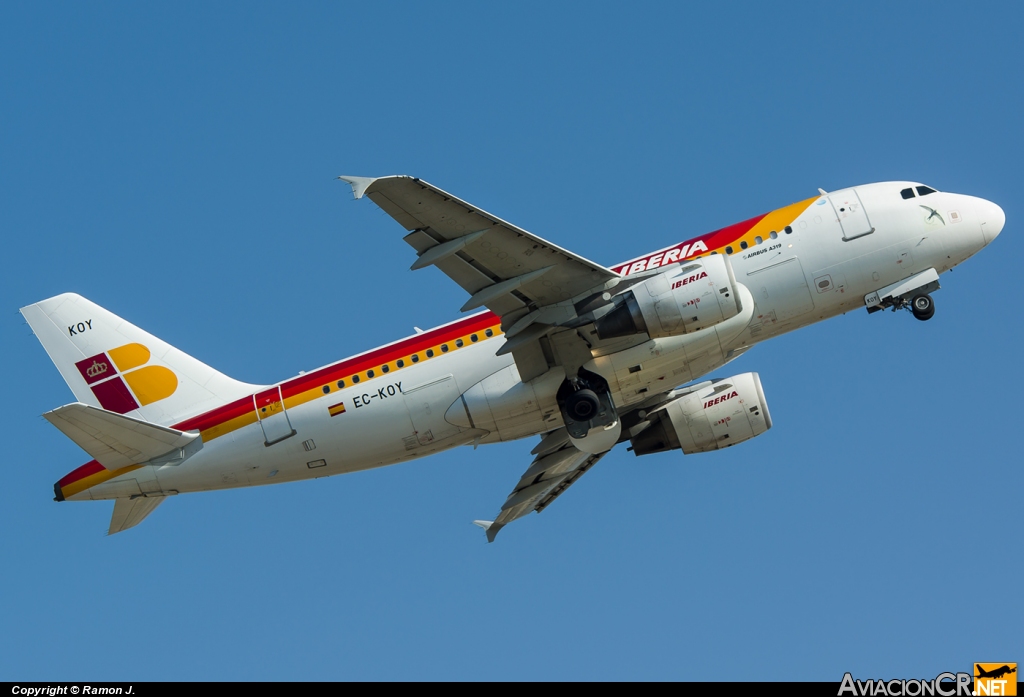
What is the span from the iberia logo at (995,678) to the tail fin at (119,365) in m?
23.2

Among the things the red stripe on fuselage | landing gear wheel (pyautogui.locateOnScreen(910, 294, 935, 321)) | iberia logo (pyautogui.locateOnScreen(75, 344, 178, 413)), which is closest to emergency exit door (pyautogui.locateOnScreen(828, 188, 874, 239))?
landing gear wheel (pyautogui.locateOnScreen(910, 294, 935, 321))

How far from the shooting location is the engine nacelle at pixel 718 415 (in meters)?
38.3

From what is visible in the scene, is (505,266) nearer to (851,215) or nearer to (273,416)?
(273,416)

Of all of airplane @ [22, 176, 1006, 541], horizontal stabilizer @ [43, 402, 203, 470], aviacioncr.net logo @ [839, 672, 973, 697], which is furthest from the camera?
horizontal stabilizer @ [43, 402, 203, 470]

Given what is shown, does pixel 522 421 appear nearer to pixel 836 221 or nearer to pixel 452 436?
pixel 452 436

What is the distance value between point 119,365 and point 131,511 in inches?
197

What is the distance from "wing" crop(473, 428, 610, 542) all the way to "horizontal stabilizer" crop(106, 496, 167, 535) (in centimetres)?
1176

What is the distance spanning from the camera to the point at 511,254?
3155 centimetres

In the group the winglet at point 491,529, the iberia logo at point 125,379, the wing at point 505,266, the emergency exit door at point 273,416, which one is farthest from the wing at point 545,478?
the iberia logo at point 125,379

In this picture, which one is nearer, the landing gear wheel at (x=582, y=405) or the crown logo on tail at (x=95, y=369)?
the landing gear wheel at (x=582, y=405)

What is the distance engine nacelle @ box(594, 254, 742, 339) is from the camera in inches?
1254

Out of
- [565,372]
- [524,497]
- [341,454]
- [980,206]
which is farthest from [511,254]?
[980,206]

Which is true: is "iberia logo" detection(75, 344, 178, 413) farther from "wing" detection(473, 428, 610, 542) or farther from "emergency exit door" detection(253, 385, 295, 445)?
"wing" detection(473, 428, 610, 542)

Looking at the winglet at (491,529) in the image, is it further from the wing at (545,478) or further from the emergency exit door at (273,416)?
the emergency exit door at (273,416)
